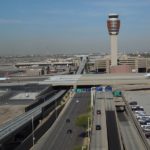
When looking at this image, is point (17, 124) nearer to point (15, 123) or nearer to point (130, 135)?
point (15, 123)

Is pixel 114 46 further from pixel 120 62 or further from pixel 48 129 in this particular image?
pixel 48 129

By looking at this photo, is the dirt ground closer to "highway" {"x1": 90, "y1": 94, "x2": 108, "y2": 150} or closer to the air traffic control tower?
"highway" {"x1": 90, "y1": 94, "x2": 108, "y2": 150}

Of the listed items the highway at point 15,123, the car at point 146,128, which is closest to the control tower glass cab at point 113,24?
the highway at point 15,123

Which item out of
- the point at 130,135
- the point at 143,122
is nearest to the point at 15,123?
the point at 130,135

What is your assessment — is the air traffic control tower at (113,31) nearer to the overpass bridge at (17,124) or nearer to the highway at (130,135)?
the highway at (130,135)

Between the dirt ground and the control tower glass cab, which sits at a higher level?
the control tower glass cab

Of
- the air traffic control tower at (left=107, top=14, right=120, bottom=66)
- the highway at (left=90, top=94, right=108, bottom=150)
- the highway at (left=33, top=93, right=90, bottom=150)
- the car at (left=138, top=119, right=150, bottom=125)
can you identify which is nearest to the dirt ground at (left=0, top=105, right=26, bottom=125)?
the highway at (left=33, top=93, right=90, bottom=150)

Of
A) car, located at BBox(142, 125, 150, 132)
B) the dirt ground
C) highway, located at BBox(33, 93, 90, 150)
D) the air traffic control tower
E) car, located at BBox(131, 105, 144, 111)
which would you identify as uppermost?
the air traffic control tower

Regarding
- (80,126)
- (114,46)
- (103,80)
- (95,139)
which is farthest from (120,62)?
(95,139)
